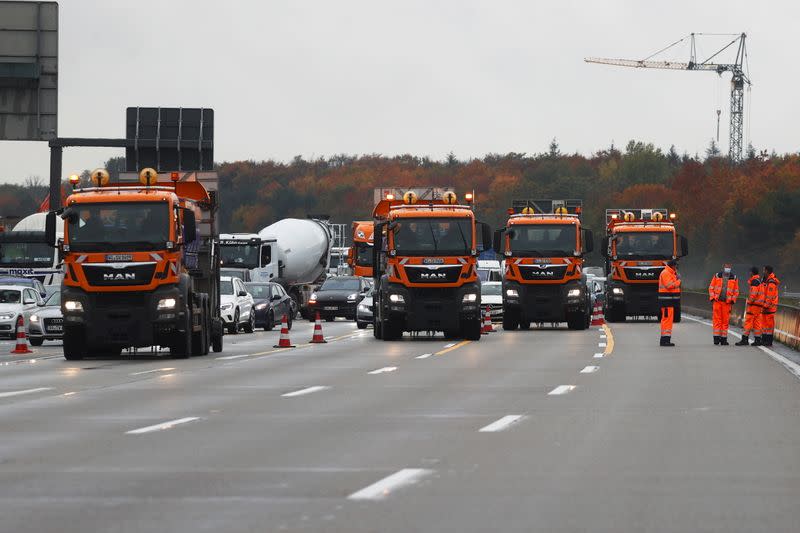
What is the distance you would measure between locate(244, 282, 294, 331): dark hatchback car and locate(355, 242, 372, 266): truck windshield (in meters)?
18.3

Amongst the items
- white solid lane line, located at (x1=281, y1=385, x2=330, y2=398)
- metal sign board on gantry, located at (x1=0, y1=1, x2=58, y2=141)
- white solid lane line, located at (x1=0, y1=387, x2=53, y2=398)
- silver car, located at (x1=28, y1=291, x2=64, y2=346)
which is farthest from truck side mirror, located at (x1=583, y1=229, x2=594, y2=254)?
white solid lane line, located at (x1=0, y1=387, x2=53, y2=398)

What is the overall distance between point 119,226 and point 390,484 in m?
18.7

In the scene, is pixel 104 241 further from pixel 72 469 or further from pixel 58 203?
pixel 58 203

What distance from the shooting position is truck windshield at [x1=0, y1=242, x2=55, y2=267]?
52094 millimetres

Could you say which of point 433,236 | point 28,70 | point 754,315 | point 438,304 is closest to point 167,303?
point 438,304

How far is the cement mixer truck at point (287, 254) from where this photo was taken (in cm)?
6019

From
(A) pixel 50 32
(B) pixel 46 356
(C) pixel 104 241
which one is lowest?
(B) pixel 46 356

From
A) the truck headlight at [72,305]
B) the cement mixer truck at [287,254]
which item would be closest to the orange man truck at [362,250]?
the cement mixer truck at [287,254]

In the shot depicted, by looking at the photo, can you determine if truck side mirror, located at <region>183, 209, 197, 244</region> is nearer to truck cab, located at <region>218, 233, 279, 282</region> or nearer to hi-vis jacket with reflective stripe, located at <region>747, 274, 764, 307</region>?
hi-vis jacket with reflective stripe, located at <region>747, 274, 764, 307</region>

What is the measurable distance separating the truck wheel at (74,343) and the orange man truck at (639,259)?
26.5 meters

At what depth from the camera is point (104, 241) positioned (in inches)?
1125

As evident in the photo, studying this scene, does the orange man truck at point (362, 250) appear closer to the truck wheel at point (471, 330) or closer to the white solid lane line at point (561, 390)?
the truck wheel at point (471, 330)

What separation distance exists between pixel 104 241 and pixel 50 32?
14.0m

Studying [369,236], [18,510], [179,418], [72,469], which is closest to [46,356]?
[179,418]
